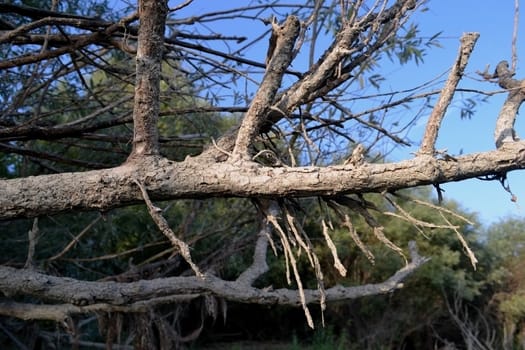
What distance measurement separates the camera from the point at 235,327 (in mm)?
12086

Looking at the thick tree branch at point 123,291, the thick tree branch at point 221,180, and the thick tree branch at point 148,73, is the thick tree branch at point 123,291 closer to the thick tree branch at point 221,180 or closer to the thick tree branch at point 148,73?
the thick tree branch at point 221,180

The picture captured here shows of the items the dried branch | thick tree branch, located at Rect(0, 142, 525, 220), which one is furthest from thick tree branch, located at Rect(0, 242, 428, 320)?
thick tree branch, located at Rect(0, 142, 525, 220)

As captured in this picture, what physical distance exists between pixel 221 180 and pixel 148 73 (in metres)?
0.39

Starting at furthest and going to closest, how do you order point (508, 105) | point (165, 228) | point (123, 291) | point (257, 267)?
point (257, 267) → point (123, 291) → point (508, 105) → point (165, 228)

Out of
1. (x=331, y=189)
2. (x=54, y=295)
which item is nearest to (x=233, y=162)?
(x=331, y=189)

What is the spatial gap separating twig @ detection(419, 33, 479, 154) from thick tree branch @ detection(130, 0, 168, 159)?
802mm

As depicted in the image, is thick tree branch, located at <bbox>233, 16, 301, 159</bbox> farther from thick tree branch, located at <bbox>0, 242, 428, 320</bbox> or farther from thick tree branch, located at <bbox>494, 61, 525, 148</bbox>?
thick tree branch, located at <bbox>0, 242, 428, 320</bbox>

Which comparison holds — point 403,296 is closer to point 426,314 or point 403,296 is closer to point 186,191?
point 426,314

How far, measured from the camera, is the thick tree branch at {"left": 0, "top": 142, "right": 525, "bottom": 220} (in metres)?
1.64

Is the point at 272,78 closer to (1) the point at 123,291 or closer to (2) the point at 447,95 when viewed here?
(2) the point at 447,95

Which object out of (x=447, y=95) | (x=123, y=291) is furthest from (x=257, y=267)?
(x=447, y=95)

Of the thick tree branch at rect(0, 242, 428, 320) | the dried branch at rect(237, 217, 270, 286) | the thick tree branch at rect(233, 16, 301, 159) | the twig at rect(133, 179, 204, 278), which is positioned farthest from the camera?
the dried branch at rect(237, 217, 270, 286)

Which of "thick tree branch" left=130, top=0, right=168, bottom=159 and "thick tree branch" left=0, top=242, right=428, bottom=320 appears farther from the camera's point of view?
"thick tree branch" left=0, top=242, right=428, bottom=320

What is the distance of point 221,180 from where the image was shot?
174 cm
